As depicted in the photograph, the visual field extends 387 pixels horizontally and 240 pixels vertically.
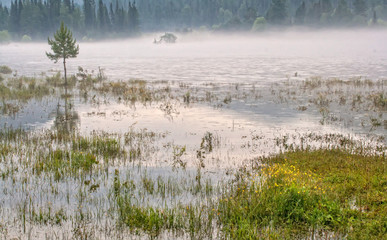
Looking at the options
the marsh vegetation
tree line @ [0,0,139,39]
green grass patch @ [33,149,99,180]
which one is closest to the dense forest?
tree line @ [0,0,139,39]

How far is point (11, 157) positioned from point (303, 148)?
418 inches

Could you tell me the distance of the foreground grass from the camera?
27.0ft

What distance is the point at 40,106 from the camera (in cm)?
2588

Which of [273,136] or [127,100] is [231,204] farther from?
[127,100]

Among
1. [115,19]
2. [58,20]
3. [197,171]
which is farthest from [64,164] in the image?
[115,19]

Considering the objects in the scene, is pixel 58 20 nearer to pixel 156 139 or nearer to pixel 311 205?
pixel 156 139

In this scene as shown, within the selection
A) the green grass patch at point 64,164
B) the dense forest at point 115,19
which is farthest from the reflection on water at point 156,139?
the dense forest at point 115,19

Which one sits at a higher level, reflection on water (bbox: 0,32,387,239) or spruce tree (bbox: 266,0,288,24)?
spruce tree (bbox: 266,0,288,24)

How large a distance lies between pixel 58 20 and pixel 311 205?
18944 cm

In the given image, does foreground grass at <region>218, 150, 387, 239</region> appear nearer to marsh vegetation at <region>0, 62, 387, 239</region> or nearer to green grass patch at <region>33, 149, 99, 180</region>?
marsh vegetation at <region>0, 62, 387, 239</region>

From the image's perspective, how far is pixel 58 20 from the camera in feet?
594

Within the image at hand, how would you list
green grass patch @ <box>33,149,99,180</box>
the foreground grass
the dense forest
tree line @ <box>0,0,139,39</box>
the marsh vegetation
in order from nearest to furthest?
the foreground grass < the marsh vegetation < green grass patch @ <box>33,149,99,180</box> < the dense forest < tree line @ <box>0,0,139,39</box>

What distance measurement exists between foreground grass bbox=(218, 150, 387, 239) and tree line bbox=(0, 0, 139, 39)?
178 meters

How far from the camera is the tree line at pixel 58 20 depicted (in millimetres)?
174875
